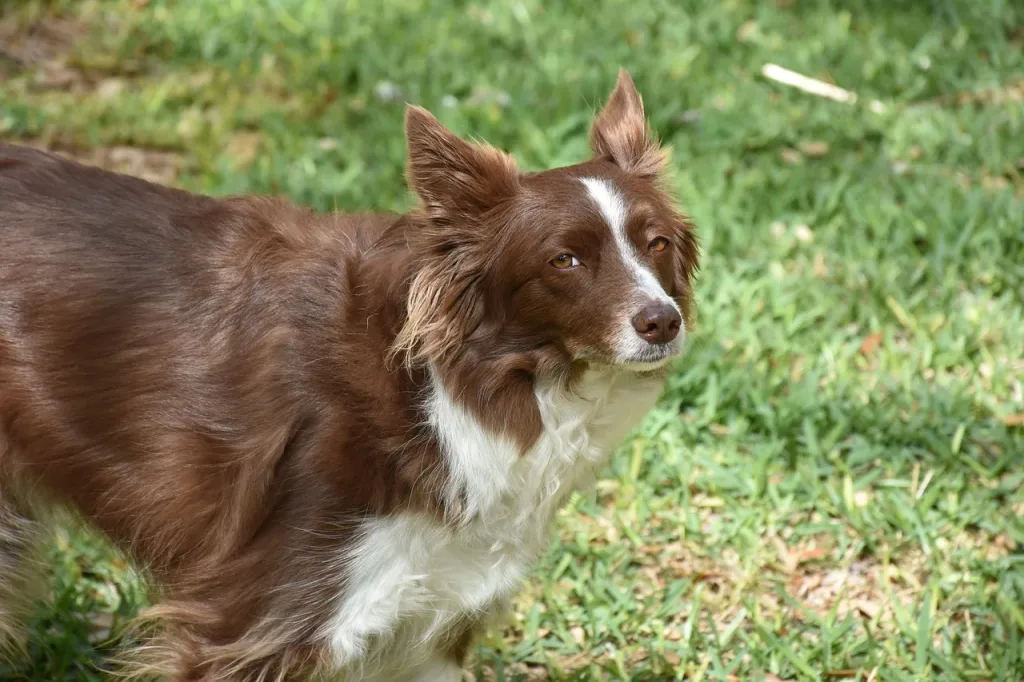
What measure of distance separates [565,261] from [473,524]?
72 centimetres

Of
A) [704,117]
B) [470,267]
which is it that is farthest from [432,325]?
[704,117]

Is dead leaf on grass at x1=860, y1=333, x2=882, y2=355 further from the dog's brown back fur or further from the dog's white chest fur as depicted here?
the dog's brown back fur

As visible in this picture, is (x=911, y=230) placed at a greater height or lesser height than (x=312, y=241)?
lesser

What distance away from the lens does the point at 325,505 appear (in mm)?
2975

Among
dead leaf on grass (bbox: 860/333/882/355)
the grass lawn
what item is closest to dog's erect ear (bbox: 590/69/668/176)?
the grass lawn

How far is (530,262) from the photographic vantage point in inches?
116

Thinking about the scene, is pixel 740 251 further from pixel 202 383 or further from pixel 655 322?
pixel 202 383

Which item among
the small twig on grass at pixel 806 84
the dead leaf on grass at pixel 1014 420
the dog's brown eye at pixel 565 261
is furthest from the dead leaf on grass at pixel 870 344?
the dog's brown eye at pixel 565 261

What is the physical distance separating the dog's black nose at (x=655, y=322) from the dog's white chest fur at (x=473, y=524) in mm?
214

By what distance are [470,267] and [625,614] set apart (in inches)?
67.1

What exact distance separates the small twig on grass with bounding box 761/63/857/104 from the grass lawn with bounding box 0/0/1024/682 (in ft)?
0.22

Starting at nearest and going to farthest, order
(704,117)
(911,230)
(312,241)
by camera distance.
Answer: (312,241) → (911,230) → (704,117)

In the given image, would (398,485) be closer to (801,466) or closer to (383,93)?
(801,466)

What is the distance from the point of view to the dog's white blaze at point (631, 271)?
2902mm
